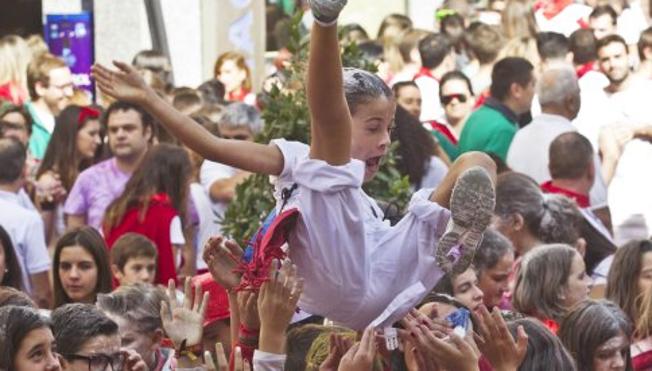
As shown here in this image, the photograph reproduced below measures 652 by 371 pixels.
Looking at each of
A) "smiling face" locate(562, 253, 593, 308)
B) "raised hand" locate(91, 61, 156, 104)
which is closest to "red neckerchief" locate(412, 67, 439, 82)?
"smiling face" locate(562, 253, 593, 308)

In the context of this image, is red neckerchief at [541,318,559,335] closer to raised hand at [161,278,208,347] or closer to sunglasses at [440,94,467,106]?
raised hand at [161,278,208,347]

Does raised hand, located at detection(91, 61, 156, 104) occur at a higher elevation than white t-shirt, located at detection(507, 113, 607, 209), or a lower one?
higher

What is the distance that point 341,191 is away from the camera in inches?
255

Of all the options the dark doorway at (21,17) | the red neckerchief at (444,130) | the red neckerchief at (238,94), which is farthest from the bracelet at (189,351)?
the dark doorway at (21,17)

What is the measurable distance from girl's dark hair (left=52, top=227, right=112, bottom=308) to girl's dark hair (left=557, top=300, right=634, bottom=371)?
252 centimetres

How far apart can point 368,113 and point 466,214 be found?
1.67 ft

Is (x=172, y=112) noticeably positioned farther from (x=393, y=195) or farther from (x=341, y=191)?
(x=393, y=195)

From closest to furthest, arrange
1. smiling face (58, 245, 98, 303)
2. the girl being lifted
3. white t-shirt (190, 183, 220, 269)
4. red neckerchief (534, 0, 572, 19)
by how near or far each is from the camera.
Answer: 1. the girl being lifted
2. smiling face (58, 245, 98, 303)
3. white t-shirt (190, 183, 220, 269)
4. red neckerchief (534, 0, 572, 19)

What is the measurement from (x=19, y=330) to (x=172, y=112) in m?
0.97

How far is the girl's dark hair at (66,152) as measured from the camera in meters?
12.2

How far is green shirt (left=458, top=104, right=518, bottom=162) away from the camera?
12.9m

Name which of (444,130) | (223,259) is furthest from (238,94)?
(223,259)

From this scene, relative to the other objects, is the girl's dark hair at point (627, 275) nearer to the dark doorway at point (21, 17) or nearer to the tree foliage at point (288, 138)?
the tree foliage at point (288, 138)

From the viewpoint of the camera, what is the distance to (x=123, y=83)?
6.59 metres
